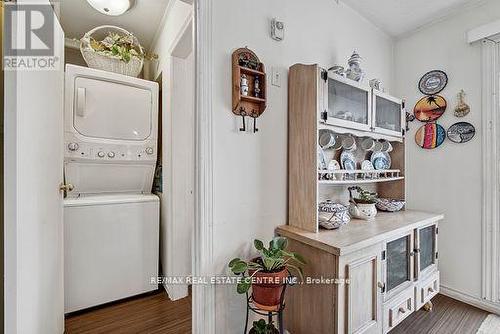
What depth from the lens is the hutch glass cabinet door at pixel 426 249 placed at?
5.74 feet

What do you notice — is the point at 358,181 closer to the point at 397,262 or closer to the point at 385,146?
the point at 397,262

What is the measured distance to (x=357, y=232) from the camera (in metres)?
1.45

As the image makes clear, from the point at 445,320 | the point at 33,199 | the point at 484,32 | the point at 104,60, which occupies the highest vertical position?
the point at 484,32

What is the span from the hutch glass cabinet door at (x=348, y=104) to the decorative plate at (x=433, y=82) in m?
0.90

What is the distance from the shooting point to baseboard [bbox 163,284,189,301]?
2.10 metres

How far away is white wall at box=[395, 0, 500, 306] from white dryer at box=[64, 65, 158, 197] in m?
2.46

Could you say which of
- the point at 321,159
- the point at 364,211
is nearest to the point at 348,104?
the point at 321,159

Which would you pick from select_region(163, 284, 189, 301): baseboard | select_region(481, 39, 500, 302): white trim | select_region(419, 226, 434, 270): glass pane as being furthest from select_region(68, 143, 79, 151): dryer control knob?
select_region(481, 39, 500, 302): white trim

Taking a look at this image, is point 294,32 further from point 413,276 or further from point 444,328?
point 444,328

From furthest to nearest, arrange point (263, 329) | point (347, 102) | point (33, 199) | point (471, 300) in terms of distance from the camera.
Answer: point (471, 300) → point (347, 102) → point (263, 329) → point (33, 199)

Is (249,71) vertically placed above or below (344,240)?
above

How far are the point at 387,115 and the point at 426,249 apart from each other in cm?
106

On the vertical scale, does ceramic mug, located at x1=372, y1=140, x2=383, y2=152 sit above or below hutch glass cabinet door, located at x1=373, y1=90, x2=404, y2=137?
below

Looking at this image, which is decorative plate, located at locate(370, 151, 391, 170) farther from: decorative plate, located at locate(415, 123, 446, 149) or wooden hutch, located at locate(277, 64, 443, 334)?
decorative plate, located at locate(415, 123, 446, 149)
